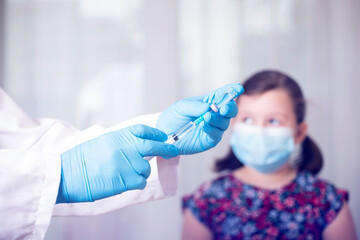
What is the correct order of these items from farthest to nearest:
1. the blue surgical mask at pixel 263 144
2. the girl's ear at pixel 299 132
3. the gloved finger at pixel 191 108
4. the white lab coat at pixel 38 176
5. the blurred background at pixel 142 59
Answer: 1. the blurred background at pixel 142 59
2. the girl's ear at pixel 299 132
3. the blue surgical mask at pixel 263 144
4. the gloved finger at pixel 191 108
5. the white lab coat at pixel 38 176

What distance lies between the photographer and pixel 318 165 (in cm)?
134

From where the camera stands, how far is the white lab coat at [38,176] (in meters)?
0.58

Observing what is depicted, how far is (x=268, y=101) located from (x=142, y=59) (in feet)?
2.52

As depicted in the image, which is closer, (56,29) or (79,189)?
(79,189)

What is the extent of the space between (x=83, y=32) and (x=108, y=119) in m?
0.50

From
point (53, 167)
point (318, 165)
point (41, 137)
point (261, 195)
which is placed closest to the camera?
point (53, 167)

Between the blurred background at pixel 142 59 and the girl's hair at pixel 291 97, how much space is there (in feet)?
0.52

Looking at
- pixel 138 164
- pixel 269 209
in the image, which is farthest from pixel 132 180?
pixel 269 209

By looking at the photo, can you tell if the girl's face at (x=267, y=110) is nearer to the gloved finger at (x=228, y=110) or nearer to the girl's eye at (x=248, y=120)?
the girl's eye at (x=248, y=120)

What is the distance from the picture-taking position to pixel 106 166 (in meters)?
0.62

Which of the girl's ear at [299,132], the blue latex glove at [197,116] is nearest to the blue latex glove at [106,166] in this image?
the blue latex glove at [197,116]

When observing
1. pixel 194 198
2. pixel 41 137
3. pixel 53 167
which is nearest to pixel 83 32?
pixel 41 137

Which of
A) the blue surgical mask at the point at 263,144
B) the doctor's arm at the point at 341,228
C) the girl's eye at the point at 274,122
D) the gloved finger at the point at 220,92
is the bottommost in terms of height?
the doctor's arm at the point at 341,228

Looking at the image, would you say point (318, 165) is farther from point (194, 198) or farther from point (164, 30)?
point (164, 30)
